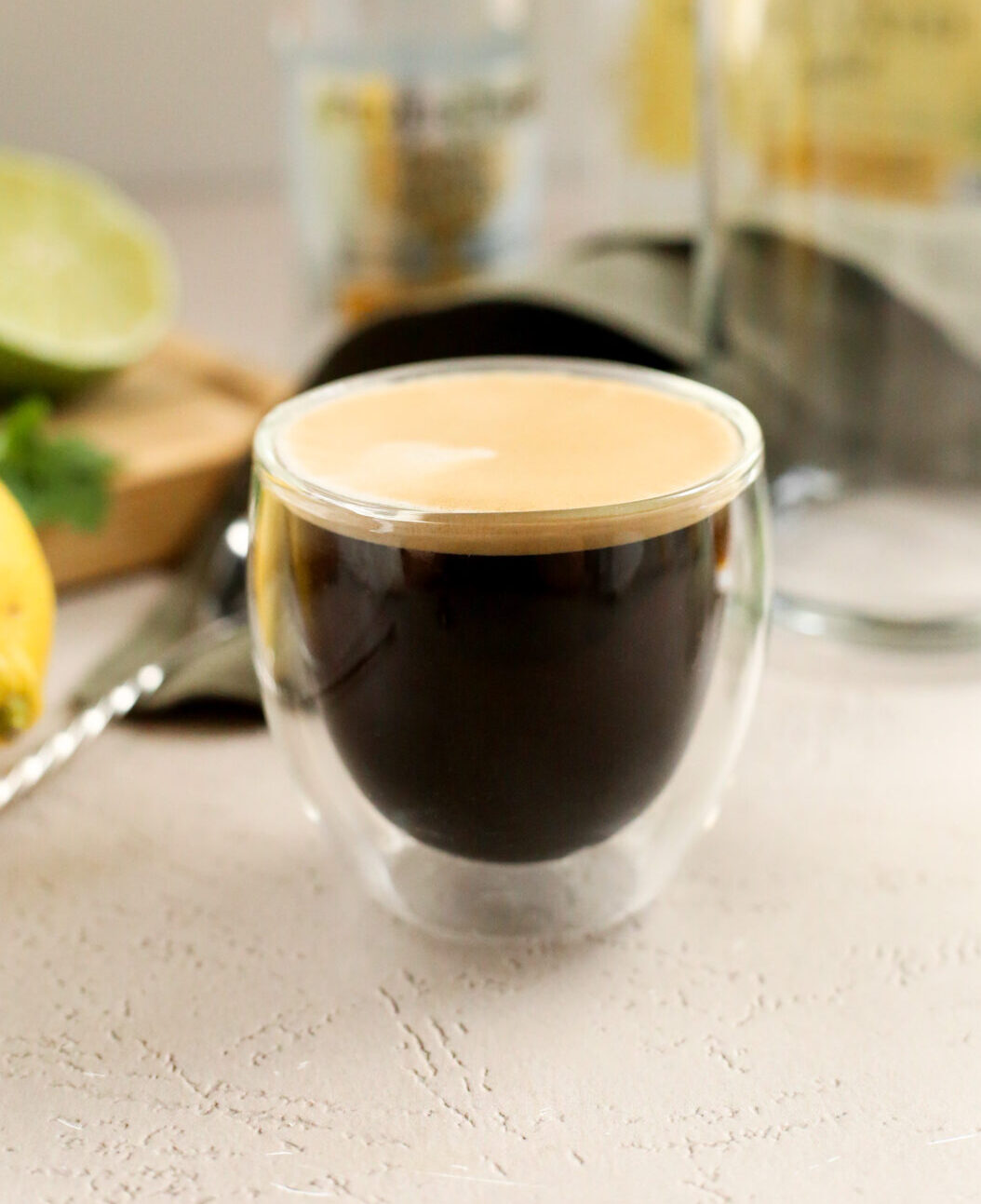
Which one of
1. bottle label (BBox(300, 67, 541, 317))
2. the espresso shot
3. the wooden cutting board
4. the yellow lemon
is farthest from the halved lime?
the espresso shot

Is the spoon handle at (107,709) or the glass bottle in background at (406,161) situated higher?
the glass bottle in background at (406,161)

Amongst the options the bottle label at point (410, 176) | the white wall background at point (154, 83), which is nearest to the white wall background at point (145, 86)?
the white wall background at point (154, 83)

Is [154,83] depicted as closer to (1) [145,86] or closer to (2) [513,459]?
(1) [145,86]

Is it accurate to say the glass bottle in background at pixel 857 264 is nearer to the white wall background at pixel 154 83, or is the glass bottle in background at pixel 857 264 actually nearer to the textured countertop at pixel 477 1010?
the textured countertop at pixel 477 1010

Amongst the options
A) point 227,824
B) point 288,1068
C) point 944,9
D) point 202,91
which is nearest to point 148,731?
point 227,824

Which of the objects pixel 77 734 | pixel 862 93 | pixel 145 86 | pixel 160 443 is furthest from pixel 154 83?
pixel 77 734

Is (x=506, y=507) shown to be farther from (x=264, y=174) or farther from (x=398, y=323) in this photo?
(x=264, y=174)

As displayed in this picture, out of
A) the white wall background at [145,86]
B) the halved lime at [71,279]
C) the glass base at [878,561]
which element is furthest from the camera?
the white wall background at [145,86]
